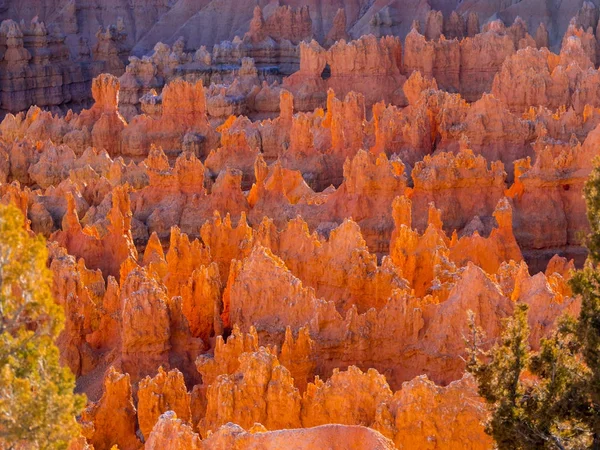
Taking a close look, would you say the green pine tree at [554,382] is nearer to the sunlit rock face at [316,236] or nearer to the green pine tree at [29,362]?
the sunlit rock face at [316,236]

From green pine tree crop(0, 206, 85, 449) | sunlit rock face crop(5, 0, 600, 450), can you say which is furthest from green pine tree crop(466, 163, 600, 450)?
green pine tree crop(0, 206, 85, 449)

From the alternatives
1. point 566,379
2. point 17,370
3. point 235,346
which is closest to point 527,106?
point 235,346

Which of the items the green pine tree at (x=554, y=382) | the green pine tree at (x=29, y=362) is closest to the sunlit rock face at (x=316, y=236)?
the green pine tree at (x=554, y=382)

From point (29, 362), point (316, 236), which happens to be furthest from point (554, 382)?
point (316, 236)

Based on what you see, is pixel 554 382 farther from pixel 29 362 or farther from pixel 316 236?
pixel 316 236

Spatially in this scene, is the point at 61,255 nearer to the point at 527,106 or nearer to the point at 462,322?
the point at 462,322

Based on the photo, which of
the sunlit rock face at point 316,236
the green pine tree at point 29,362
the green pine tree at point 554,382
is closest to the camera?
the green pine tree at point 29,362

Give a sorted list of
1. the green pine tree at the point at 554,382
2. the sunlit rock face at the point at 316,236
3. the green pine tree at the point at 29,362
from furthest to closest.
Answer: the sunlit rock face at the point at 316,236, the green pine tree at the point at 554,382, the green pine tree at the point at 29,362

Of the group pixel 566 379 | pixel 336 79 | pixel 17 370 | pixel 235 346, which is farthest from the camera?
pixel 336 79
